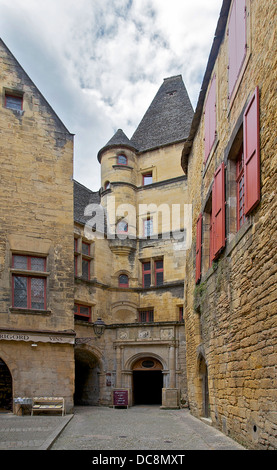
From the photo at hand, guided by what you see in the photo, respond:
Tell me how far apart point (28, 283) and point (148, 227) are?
30.6 ft

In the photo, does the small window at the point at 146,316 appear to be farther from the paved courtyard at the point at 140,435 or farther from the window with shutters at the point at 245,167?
the window with shutters at the point at 245,167

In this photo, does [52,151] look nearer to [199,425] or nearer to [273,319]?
[199,425]

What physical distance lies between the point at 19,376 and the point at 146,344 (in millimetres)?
5520

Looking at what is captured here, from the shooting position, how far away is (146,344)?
18.5 meters

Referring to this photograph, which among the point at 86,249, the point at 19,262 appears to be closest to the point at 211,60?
the point at 19,262

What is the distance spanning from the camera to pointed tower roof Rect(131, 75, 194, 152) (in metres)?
25.0

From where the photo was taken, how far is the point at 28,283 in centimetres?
1505

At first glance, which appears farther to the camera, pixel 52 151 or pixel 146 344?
pixel 146 344

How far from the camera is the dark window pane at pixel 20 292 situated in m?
14.8

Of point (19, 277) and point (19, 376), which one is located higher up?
point (19, 277)

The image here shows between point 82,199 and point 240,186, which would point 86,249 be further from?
point 240,186

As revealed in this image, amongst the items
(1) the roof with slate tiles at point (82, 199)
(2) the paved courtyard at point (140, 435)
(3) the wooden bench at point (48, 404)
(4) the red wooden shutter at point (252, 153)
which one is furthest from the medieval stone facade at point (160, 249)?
(2) the paved courtyard at point (140, 435)
